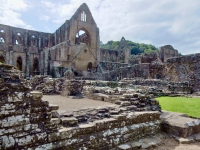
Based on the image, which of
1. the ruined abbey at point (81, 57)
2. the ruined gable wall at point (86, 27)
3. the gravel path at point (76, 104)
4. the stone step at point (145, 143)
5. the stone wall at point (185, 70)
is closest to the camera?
the stone step at point (145, 143)

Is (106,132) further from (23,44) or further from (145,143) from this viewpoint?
(23,44)

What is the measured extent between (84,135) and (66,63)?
2191cm

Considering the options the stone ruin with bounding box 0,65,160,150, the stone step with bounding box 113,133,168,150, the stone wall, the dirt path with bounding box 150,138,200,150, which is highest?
the stone wall

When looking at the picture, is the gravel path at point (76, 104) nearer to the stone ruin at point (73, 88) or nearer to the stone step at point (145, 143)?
the stone step at point (145, 143)

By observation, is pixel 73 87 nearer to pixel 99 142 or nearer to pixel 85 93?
pixel 85 93

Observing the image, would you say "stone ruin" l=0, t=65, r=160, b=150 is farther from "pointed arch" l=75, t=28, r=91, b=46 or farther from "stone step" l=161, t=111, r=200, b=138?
"pointed arch" l=75, t=28, r=91, b=46

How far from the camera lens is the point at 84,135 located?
12.0ft

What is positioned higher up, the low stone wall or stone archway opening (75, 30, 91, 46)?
stone archway opening (75, 30, 91, 46)

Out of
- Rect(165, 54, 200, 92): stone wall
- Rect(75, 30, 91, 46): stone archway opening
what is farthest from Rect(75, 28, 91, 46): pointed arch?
Rect(165, 54, 200, 92): stone wall

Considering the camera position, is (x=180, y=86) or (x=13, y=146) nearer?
(x=13, y=146)

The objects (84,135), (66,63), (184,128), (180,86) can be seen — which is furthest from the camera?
(66,63)

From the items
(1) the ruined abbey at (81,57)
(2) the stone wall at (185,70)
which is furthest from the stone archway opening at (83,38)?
(2) the stone wall at (185,70)

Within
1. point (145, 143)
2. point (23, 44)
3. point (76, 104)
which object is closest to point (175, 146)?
point (145, 143)

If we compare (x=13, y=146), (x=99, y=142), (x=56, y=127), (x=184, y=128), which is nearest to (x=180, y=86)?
(x=184, y=128)
